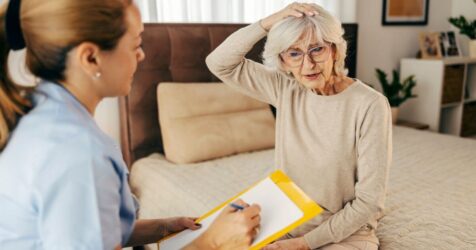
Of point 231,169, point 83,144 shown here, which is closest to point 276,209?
point 83,144

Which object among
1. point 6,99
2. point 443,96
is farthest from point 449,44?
point 6,99

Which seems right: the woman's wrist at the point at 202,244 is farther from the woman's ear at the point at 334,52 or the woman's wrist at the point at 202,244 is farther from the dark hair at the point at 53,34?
the woman's ear at the point at 334,52

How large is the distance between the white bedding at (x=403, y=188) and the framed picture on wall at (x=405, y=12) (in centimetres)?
145

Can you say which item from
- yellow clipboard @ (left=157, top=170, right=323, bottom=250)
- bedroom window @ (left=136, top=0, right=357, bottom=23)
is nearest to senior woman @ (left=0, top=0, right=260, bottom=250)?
yellow clipboard @ (left=157, top=170, right=323, bottom=250)

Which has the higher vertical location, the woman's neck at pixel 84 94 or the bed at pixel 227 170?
the woman's neck at pixel 84 94

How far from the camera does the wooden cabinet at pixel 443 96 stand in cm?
350

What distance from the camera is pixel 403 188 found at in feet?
6.05

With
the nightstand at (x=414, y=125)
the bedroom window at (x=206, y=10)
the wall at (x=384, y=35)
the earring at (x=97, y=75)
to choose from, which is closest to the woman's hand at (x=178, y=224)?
the earring at (x=97, y=75)

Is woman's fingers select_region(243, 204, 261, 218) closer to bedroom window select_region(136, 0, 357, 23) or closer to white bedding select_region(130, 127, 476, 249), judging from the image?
white bedding select_region(130, 127, 476, 249)

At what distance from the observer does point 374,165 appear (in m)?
1.18

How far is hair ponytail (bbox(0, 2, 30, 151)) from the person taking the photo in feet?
2.40

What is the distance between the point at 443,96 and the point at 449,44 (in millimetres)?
601

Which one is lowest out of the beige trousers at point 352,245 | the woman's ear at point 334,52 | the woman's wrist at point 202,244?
the beige trousers at point 352,245

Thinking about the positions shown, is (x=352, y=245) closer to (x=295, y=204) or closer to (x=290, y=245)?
(x=290, y=245)
